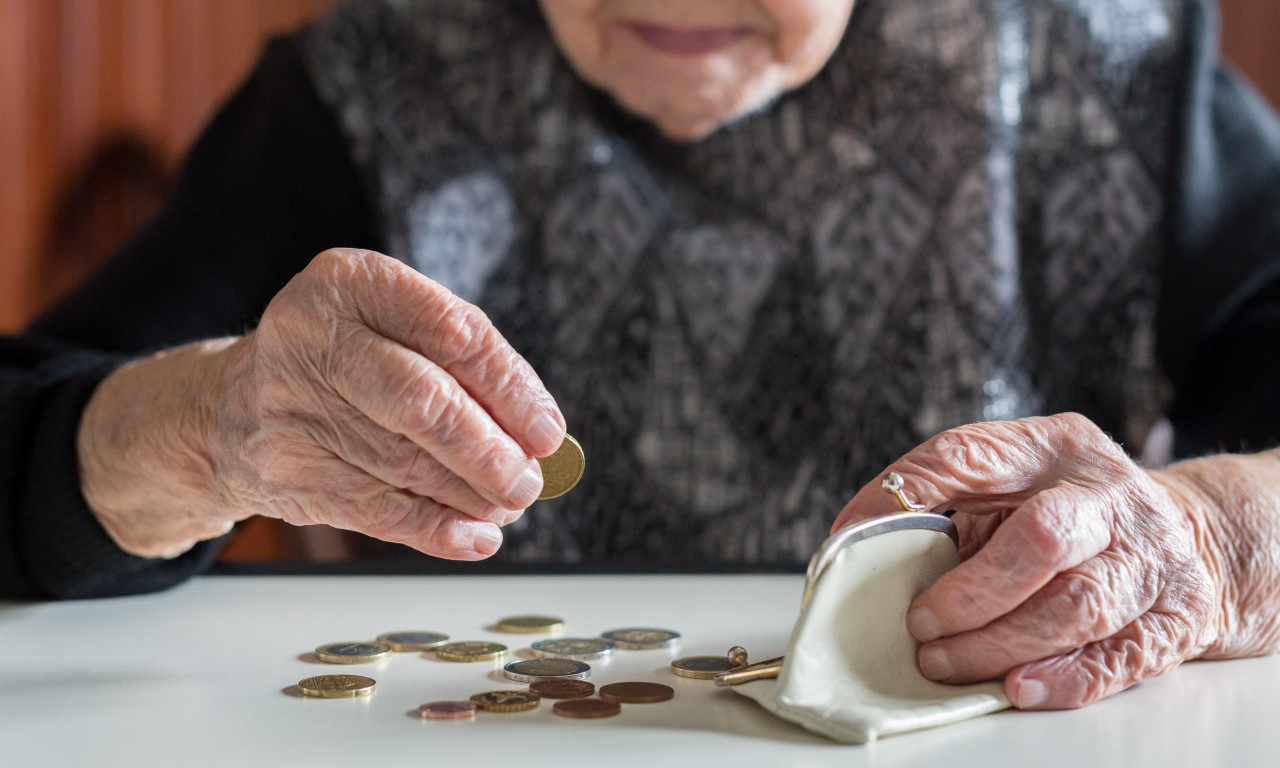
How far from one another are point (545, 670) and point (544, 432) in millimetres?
154

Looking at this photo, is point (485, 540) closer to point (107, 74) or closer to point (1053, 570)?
point (1053, 570)

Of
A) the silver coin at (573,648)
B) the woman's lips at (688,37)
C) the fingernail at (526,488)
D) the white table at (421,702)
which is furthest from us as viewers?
the woman's lips at (688,37)

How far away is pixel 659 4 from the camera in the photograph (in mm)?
1239

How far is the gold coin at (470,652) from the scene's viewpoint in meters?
0.72

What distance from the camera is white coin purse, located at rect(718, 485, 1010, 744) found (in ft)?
1.85

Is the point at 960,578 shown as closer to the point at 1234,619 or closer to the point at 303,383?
the point at 1234,619

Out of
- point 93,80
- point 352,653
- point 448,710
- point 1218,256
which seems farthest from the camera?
point 93,80

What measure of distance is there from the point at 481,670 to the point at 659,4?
82 cm

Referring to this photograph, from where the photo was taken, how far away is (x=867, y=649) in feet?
1.96

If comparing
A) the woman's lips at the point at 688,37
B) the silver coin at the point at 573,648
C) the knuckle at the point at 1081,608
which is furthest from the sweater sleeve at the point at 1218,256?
the silver coin at the point at 573,648

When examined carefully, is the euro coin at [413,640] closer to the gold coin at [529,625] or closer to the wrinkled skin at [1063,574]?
the gold coin at [529,625]

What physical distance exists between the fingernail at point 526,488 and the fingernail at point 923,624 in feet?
0.73

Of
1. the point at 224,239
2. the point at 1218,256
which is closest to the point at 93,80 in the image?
the point at 224,239

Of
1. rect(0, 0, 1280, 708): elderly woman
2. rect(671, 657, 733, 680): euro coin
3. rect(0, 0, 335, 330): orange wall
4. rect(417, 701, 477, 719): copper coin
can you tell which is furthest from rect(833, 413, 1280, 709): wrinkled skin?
rect(0, 0, 335, 330): orange wall
